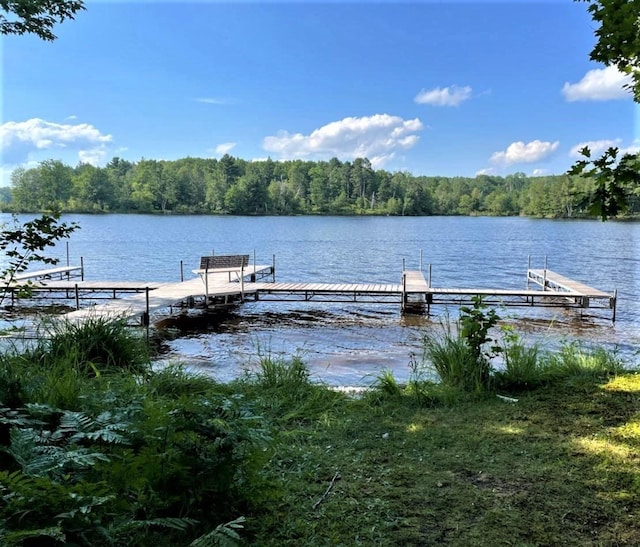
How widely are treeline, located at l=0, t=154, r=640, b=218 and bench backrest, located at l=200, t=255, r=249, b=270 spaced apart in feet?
224

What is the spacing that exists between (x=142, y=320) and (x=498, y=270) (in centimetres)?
2039

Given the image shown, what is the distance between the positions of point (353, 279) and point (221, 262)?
915cm

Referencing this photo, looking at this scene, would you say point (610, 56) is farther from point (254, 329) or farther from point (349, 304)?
point (349, 304)

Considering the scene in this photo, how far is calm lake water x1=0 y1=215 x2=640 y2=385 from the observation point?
914 cm

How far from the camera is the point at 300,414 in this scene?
4.04 metres

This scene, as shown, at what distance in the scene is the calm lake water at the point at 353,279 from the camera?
914 cm

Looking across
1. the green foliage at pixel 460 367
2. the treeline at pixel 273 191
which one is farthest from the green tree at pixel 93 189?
the green foliage at pixel 460 367

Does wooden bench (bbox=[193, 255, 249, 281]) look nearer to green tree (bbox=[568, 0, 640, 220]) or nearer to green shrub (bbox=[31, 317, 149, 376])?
green shrub (bbox=[31, 317, 149, 376])

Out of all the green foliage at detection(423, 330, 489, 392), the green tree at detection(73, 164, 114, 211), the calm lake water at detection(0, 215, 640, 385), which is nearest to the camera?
the green foliage at detection(423, 330, 489, 392)

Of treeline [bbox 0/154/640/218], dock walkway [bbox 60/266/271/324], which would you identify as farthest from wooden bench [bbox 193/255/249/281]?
treeline [bbox 0/154/640/218]

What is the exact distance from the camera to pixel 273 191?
3873 inches

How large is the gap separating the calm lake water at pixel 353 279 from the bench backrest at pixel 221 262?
1.43 meters

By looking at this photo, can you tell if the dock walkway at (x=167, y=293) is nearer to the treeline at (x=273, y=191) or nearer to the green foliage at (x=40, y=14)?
the green foliage at (x=40, y=14)

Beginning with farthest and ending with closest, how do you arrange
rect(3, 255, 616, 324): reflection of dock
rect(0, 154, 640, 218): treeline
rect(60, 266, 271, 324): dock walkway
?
rect(0, 154, 640, 218): treeline
rect(3, 255, 616, 324): reflection of dock
rect(60, 266, 271, 324): dock walkway
